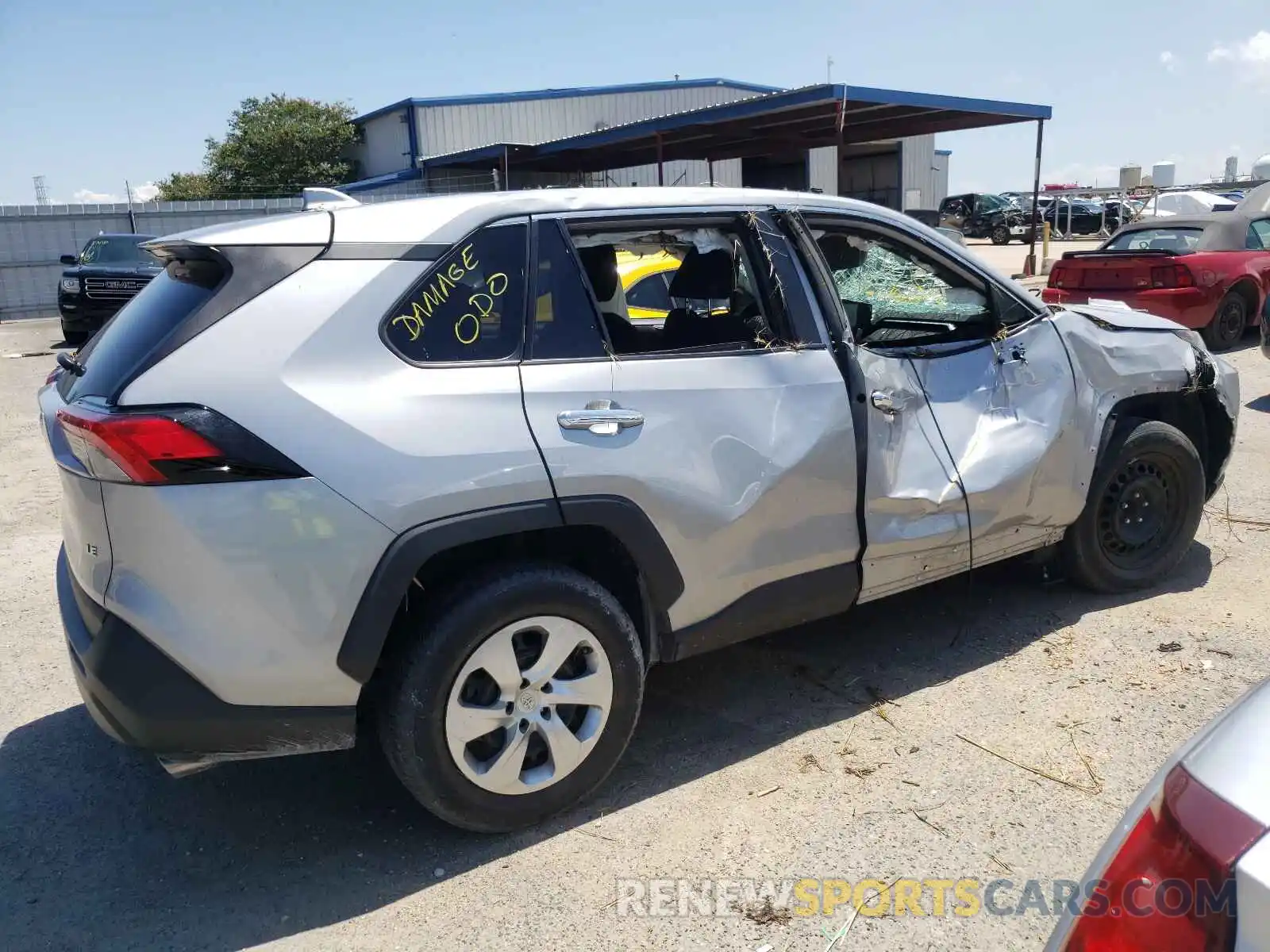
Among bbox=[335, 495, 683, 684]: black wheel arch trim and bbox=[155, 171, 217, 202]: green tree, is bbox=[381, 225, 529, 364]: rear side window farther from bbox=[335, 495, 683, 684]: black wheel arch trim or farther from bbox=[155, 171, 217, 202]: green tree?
bbox=[155, 171, 217, 202]: green tree

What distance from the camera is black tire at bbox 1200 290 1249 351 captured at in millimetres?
10922

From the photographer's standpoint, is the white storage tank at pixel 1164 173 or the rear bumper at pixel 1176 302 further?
the white storage tank at pixel 1164 173

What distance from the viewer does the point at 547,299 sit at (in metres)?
2.96

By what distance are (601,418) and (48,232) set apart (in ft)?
77.0

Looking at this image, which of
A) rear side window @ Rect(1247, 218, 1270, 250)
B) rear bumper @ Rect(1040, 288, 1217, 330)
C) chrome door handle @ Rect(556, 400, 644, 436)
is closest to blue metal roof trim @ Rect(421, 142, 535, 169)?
rear bumper @ Rect(1040, 288, 1217, 330)

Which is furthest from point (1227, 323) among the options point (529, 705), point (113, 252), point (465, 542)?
point (113, 252)

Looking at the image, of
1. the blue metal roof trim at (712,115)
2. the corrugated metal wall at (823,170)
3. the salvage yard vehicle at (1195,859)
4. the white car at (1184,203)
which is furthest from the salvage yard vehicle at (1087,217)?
the salvage yard vehicle at (1195,859)

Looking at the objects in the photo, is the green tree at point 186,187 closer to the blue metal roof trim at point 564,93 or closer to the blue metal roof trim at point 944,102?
the blue metal roof trim at point 564,93

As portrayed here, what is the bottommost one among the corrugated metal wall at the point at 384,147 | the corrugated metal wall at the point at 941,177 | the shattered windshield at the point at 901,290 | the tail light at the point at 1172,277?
the tail light at the point at 1172,277

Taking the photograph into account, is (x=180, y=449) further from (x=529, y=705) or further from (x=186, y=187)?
(x=186, y=187)

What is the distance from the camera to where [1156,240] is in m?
11.3

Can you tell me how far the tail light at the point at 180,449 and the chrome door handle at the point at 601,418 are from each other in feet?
2.47

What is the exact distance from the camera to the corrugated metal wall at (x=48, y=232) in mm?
21484

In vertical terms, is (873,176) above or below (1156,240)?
above
